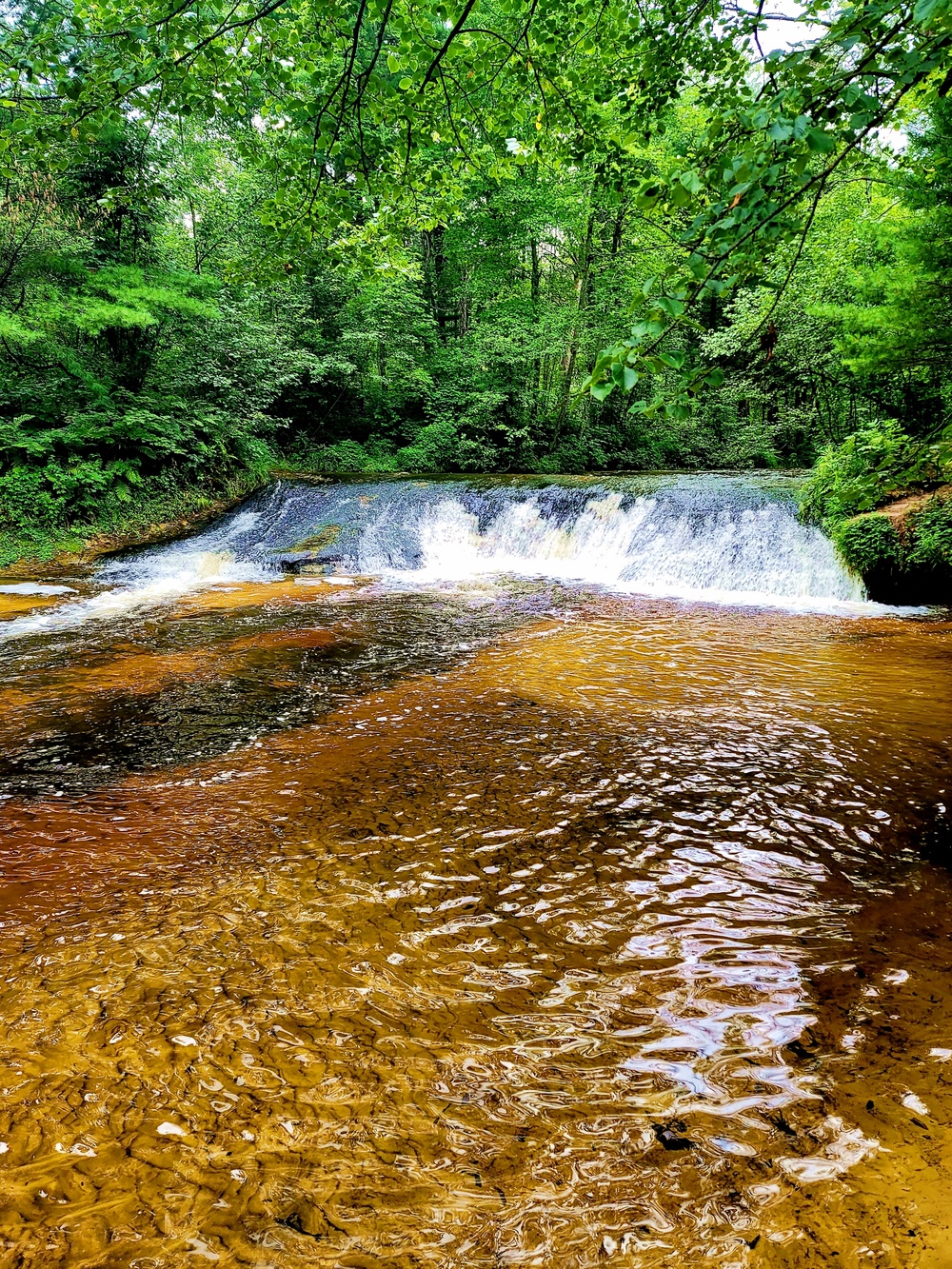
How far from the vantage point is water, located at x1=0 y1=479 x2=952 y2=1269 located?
1.41 m

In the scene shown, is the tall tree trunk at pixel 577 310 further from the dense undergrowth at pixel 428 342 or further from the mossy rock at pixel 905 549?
the mossy rock at pixel 905 549

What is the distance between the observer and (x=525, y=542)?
1315cm

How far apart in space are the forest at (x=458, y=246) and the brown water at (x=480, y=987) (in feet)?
6.04

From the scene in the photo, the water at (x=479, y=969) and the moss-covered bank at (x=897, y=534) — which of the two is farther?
the moss-covered bank at (x=897, y=534)

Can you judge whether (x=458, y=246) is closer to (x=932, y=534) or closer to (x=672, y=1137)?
(x=932, y=534)

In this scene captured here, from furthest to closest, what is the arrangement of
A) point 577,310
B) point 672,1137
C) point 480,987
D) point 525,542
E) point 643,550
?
1. point 577,310
2. point 525,542
3. point 643,550
4. point 480,987
5. point 672,1137

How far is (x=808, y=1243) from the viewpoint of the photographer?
131 centimetres

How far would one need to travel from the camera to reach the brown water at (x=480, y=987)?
1396 millimetres

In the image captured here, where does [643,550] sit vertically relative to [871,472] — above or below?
below

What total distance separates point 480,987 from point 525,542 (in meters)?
11.5

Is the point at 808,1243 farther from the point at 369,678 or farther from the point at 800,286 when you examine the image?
the point at 800,286

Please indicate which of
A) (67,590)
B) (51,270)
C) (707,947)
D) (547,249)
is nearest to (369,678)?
(707,947)

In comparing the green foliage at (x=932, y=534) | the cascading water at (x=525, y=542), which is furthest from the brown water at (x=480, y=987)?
the cascading water at (x=525, y=542)

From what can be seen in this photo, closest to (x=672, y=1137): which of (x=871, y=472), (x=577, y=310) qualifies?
(x=871, y=472)
